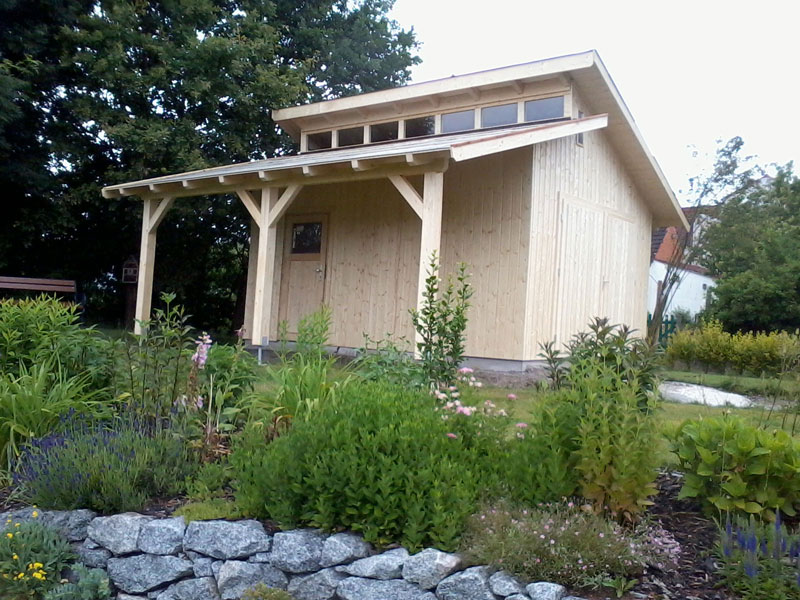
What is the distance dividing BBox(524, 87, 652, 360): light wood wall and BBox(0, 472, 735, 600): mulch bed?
5724 mm

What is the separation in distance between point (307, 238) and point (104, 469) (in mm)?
8395

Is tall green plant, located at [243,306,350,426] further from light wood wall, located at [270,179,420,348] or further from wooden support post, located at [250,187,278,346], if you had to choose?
light wood wall, located at [270,179,420,348]

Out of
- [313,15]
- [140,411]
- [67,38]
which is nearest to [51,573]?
[140,411]

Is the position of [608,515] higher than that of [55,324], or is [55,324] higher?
[55,324]

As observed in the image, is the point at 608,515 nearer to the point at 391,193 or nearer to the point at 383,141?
the point at 391,193

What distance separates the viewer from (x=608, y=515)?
3484 mm

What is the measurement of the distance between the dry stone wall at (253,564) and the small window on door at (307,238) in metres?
8.27

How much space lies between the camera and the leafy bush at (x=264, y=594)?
3.51 m

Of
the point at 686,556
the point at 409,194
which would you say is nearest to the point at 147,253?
the point at 409,194

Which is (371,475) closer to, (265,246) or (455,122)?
(265,246)

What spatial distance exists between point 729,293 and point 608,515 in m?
20.6

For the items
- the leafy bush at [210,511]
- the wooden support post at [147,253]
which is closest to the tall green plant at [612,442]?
the leafy bush at [210,511]

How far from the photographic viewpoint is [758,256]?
2239 cm

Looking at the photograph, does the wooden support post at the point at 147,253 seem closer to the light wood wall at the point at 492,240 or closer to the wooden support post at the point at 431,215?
the light wood wall at the point at 492,240
